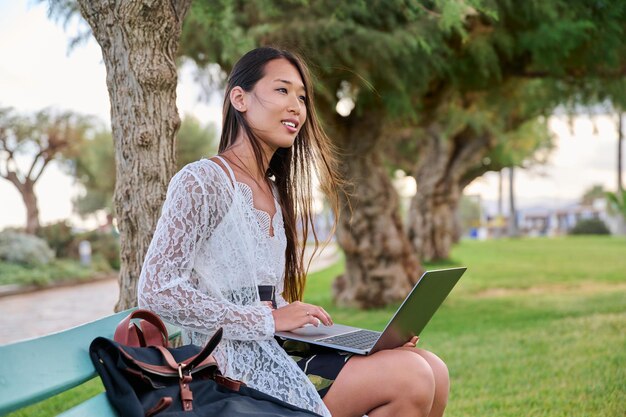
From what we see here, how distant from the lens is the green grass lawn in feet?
18.3

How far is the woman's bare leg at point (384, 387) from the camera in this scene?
8.21 ft

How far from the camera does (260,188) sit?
2926 millimetres

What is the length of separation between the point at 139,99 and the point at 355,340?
177cm

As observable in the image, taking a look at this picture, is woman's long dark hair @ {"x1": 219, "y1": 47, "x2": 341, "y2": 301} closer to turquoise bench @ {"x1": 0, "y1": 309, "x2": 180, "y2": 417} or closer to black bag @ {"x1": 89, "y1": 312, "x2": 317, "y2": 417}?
black bag @ {"x1": 89, "y1": 312, "x2": 317, "y2": 417}

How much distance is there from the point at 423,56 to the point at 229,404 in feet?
23.7

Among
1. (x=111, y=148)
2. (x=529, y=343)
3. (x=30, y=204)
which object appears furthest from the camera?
(x=111, y=148)

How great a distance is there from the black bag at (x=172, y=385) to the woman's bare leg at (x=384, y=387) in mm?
230

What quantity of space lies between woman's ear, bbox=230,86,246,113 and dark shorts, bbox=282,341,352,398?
0.89 meters

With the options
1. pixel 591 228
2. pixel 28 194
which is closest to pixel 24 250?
pixel 28 194

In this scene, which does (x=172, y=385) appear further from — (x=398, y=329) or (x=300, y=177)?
(x=300, y=177)

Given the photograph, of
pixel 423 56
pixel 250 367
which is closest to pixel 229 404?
pixel 250 367

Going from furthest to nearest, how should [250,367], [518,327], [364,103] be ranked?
[364,103], [518,327], [250,367]

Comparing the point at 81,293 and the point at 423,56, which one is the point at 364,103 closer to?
the point at 423,56

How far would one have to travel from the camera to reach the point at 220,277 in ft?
8.75
